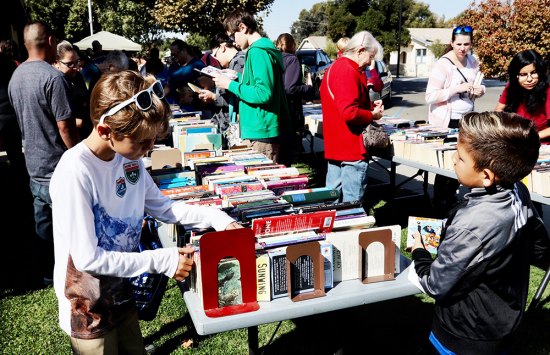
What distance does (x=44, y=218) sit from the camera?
11.6 ft

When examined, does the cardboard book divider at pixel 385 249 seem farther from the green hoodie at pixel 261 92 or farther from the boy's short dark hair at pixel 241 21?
the boy's short dark hair at pixel 241 21

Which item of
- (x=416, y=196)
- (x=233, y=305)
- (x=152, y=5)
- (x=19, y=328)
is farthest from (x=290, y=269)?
(x=152, y=5)

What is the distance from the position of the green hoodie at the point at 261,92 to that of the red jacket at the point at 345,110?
418 mm

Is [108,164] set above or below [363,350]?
above

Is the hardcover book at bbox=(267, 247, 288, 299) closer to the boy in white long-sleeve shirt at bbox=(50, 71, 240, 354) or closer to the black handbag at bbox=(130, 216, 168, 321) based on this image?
the boy in white long-sleeve shirt at bbox=(50, 71, 240, 354)

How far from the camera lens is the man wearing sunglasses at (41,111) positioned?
326 cm

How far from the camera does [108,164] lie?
1.69m

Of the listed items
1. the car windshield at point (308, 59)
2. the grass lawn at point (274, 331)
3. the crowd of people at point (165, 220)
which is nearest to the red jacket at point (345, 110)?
the grass lawn at point (274, 331)

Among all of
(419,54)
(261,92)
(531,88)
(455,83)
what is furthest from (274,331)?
(419,54)

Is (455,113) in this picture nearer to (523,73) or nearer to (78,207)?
(523,73)

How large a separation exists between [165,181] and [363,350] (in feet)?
5.40

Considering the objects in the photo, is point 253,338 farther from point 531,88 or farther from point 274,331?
point 531,88

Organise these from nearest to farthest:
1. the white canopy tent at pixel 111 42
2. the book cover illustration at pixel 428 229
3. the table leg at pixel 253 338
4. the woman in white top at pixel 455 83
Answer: the table leg at pixel 253 338 → the book cover illustration at pixel 428 229 → the woman in white top at pixel 455 83 → the white canopy tent at pixel 111 42

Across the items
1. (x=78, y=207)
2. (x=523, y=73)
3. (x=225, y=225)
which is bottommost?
(x=225, y=225)
